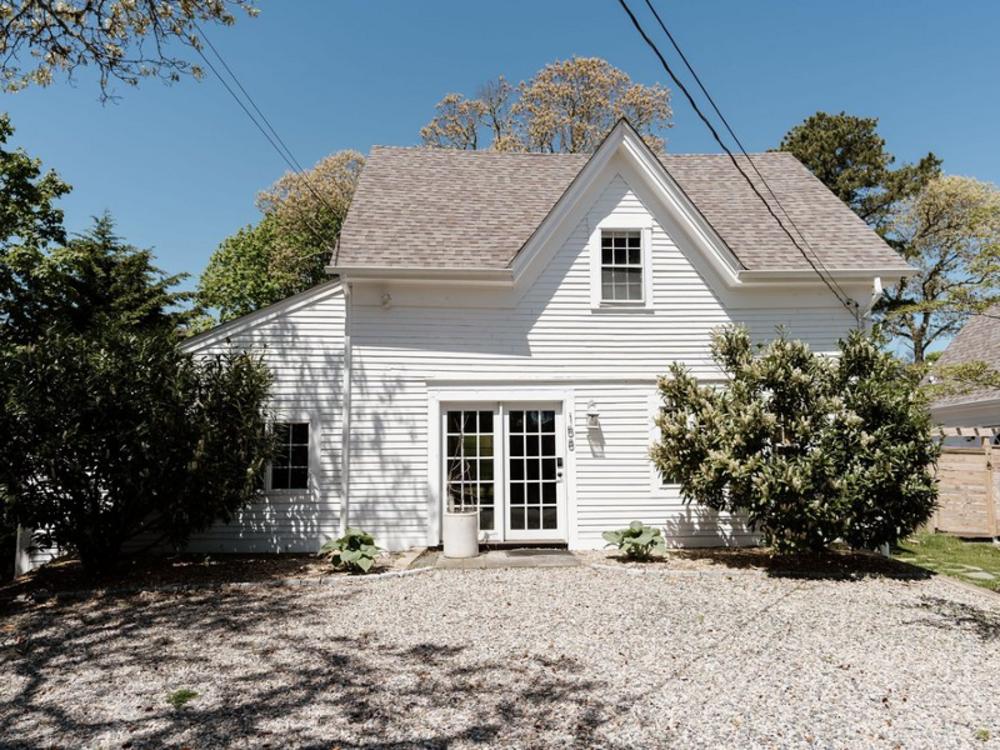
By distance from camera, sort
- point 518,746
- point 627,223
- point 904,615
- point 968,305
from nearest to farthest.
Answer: point 518,746, point 904,615, point 968,305, point 627,223

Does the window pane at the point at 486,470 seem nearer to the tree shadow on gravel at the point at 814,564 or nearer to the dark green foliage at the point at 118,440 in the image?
the tree shadow on gravel at the point at 814,564

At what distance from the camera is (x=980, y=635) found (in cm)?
563

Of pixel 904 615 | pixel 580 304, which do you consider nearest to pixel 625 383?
pixel 580 304

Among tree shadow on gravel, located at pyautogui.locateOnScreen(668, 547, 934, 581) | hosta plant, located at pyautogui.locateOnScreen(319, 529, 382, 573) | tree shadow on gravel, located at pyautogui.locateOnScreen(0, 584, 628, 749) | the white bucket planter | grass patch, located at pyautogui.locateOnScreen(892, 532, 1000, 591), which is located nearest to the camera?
tree shadow on gravel, located at pyautogui.locateOnScreen(0, 584, 628, 749)

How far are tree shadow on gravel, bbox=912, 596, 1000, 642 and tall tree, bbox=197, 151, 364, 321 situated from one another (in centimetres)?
2595

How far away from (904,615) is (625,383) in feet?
15.9

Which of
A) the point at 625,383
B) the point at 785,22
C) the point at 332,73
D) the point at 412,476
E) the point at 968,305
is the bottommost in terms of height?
the point at 412,476

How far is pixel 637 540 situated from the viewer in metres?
8.62

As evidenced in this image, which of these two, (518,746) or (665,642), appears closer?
(518,746)

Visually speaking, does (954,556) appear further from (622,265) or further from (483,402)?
(483,402)

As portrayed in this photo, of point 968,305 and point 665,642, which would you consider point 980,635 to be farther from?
point 968,305

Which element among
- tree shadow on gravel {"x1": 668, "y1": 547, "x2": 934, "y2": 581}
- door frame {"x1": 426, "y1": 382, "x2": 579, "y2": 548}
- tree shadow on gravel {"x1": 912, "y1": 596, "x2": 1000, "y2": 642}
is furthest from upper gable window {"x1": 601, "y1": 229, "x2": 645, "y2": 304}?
tree shadow on gravel {"x1": 912, "y1": 596, "x2": 1000, "y2": 642}

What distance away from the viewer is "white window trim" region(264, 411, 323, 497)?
9.49 metres

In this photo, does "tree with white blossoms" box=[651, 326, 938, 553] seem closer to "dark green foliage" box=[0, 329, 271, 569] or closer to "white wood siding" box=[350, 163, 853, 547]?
"white wood siding" box=[350, 163, 853, 547]
